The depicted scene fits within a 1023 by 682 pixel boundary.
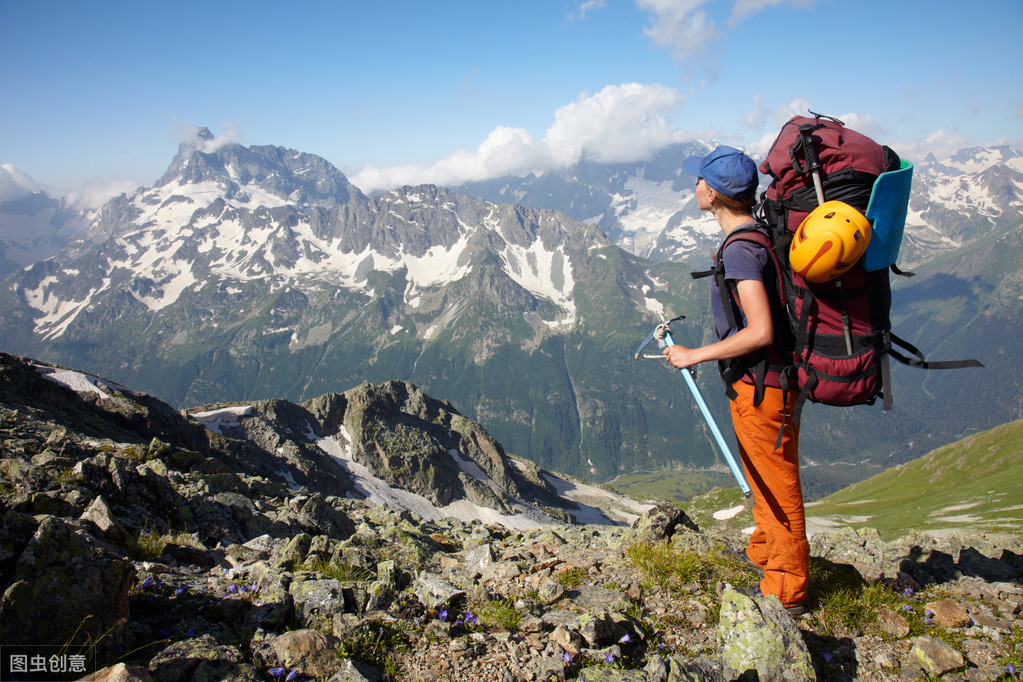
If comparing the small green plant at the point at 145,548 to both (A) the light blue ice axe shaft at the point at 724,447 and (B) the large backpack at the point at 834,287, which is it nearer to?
(A) the light blue ice axe shaft at the point at 724,447

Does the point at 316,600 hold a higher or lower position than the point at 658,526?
higher

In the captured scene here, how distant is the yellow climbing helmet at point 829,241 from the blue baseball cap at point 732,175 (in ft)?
3.62

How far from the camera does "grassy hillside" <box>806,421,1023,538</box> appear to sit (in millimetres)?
77812

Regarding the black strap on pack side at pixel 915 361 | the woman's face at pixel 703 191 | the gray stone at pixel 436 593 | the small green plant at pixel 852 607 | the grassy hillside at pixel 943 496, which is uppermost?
the woman's face at pixel 703 191

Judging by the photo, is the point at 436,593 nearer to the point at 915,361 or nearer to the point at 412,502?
the point at 915,361

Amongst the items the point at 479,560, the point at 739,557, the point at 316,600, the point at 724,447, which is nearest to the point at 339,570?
the point at 316,600

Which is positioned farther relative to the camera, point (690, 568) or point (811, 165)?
point (690, 568)

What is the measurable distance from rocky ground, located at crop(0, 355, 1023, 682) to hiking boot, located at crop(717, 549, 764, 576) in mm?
117

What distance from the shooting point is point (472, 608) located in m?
7.23

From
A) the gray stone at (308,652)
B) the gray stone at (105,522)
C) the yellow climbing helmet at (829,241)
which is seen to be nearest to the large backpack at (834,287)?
the yellow climbing helmet at (829,241)

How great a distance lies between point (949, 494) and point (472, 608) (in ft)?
435

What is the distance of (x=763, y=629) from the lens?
598cm

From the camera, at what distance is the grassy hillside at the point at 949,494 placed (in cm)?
7781

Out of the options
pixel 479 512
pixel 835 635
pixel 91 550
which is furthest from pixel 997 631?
pixel 479 512
